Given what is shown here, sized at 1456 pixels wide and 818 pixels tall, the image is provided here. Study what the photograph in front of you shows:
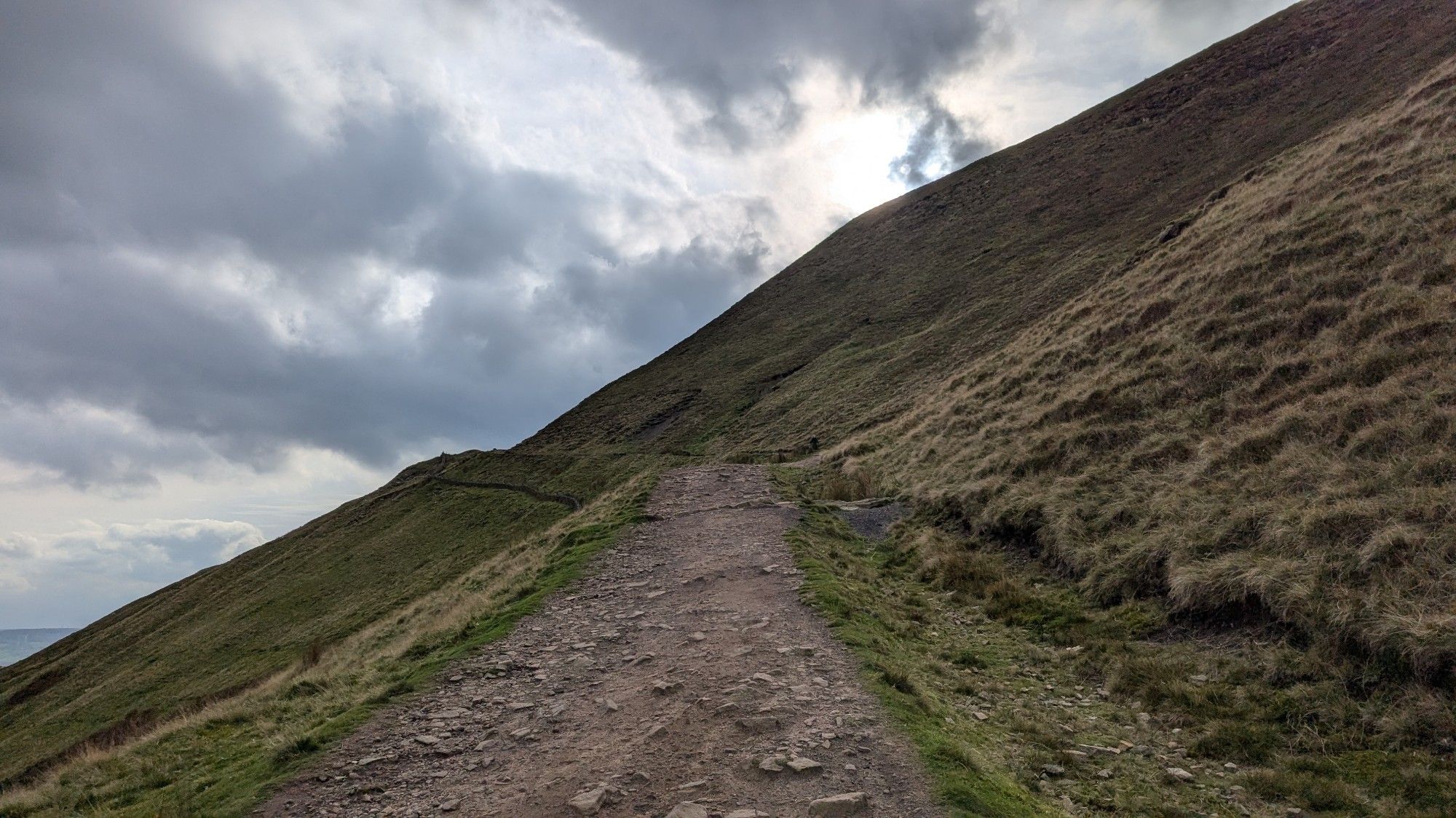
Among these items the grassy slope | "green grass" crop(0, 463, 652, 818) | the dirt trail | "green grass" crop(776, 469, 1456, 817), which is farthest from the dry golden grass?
the grassy slope

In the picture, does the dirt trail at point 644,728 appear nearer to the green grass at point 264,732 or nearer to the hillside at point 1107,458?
the green grass at point 264,732

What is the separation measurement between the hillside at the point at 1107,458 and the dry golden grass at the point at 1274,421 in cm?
7

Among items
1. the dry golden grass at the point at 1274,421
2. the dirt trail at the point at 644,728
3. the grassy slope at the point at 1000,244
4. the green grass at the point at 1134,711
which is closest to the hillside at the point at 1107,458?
the dry golden grass at the point at 1274,421

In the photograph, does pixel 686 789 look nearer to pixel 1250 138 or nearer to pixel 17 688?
pixel 1250 138

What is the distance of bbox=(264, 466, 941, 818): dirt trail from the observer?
21.7ft

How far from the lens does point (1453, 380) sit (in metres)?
11.8

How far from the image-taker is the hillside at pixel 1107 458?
9.73 m

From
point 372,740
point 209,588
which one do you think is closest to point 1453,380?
point 372,740

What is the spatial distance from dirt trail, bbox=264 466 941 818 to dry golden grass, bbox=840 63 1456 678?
6.09 m

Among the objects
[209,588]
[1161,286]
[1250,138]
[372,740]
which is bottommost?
[372,740]

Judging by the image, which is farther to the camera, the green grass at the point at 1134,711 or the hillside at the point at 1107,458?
the hillside at the point at 1107,458

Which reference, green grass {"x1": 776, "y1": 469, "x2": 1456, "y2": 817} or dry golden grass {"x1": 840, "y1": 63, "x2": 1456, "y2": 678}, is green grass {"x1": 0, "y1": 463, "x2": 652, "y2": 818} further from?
dry golden grass {"x1": 840, "y1": 63, "x2": 1456, "y2": 678}

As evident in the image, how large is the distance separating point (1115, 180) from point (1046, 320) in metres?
45.8

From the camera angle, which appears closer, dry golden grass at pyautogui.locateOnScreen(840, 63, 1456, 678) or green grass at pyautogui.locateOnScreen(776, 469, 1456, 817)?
green grass at pyautogui.locateOnScreen(776, 469, 1456, 817)
